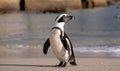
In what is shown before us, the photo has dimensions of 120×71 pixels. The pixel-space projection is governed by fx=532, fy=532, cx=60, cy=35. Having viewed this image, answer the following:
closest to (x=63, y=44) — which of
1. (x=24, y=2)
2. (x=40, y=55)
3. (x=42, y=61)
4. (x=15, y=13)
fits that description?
(x=42, y=61)

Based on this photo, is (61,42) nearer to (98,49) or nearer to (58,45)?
(58,45)

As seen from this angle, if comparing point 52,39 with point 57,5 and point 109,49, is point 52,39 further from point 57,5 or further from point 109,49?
point 57,5

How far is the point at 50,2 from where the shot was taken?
136 feet

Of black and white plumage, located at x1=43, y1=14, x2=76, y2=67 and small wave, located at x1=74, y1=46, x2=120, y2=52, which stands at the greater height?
black and white plumage, located at x1=43, y1=14, x2=76, y2=67

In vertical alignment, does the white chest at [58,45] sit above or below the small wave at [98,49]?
above

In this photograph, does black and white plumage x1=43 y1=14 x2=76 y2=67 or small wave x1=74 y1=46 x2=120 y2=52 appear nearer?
black and white plumage x1=43 y1=14 x2=76 y2=67

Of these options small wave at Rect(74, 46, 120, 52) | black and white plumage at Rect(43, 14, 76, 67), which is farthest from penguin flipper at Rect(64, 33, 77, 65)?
small wave at Rect(74, 46, 120, 52)

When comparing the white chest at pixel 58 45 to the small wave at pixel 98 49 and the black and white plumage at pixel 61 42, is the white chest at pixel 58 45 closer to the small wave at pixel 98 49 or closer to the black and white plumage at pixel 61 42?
the black and white plumage at pixel 61 42

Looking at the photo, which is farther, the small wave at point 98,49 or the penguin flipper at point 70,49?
the small wave at point 98,49

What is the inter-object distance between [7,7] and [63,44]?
3112 cm

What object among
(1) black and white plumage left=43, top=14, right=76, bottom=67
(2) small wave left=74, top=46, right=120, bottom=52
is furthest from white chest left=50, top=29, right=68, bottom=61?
(2) small wave left=74, top=46, right=120, bottom=52

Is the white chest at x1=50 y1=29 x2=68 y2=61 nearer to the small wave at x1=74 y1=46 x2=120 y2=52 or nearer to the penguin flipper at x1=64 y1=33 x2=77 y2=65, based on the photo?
the penguin flipper at x1=64 y1=33 x2=77 y2=65

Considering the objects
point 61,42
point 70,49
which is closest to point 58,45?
point 61,42

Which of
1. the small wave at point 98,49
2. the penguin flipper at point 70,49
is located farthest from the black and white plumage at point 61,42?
the small wave at point 98,49
